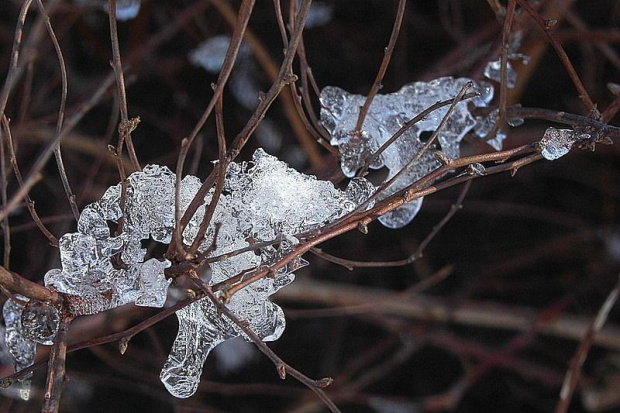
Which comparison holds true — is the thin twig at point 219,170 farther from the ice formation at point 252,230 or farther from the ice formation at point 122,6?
the ice formation at point 122,6

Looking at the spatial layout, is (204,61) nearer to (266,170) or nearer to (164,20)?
(164,20)

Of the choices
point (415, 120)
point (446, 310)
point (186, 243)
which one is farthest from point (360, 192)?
point (446, 310)

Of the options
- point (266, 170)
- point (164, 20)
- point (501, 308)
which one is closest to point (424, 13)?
point (164, 20)

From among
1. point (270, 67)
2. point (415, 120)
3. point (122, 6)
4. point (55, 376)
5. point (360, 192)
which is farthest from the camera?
point (270, 67)

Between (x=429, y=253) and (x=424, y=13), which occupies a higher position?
(x=424, y=13)

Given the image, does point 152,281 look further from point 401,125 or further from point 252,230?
point 401,125

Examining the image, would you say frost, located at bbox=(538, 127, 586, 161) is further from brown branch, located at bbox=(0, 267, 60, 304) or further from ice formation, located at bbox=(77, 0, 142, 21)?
ice formation, located at bbox=(77, 0, 142, 21)
